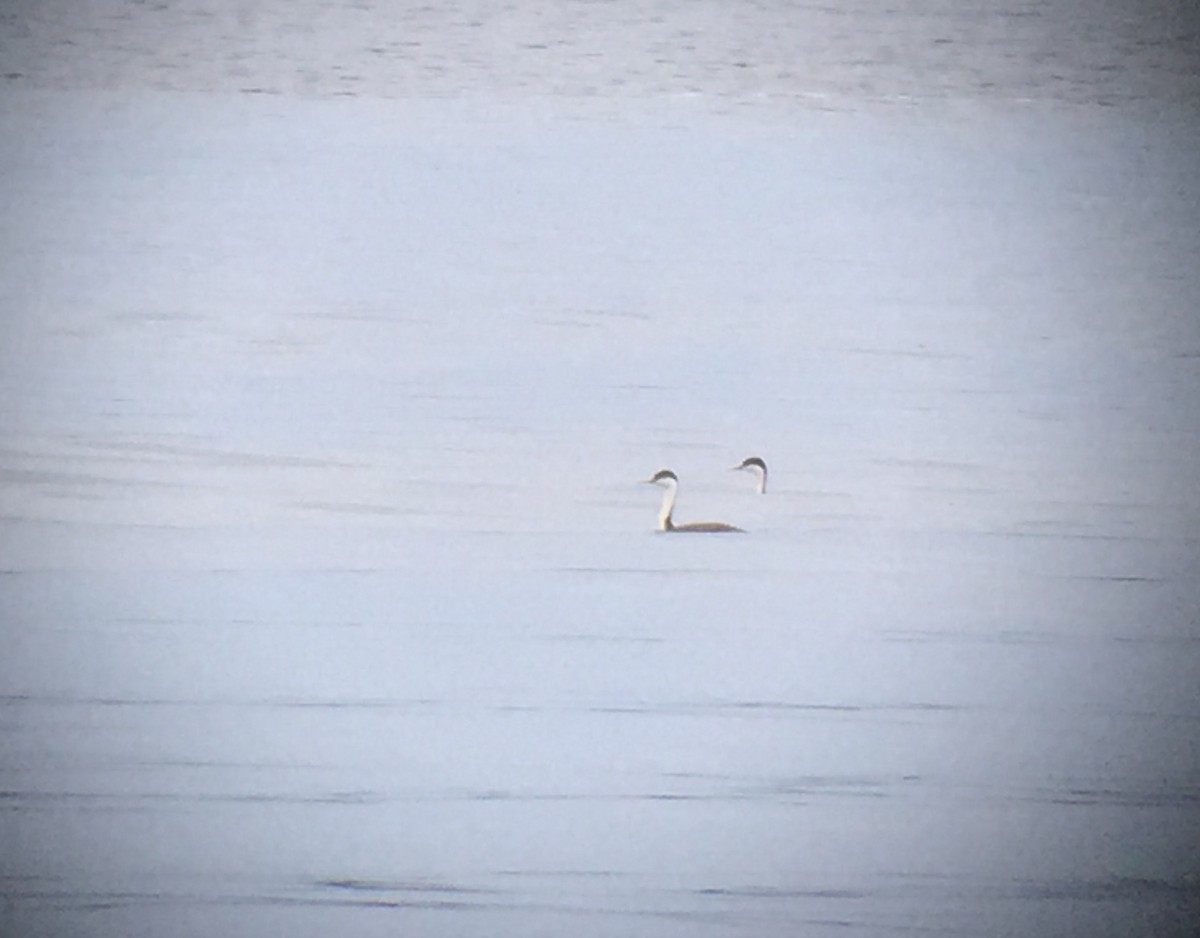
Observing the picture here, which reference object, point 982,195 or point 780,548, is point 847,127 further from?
point 780,548

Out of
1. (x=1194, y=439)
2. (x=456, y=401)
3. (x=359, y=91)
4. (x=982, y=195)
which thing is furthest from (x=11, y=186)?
(x=1194, y=439)

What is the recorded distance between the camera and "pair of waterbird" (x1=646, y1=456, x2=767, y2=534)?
266cm

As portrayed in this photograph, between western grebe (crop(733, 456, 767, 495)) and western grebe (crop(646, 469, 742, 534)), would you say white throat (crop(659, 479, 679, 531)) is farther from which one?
western grebe (crop(733, 456, 767, 495))

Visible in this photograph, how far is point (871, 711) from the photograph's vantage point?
2.19 m

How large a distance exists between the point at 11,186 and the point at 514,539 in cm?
189

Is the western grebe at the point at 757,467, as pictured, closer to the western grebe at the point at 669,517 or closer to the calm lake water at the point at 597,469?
the calm lake water at the point at 597,469

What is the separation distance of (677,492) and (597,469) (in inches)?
7.3

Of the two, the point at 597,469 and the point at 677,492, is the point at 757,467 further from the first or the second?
the point at 597,469

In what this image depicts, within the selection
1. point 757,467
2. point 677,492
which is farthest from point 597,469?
point 757,467

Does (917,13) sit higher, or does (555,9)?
(917,13)

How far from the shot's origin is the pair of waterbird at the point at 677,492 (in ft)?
8.71

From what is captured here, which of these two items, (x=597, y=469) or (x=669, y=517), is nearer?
(x=669, y=517)

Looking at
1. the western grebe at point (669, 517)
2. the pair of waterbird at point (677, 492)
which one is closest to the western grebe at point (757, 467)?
the pair of waterbird at point (677, 492)

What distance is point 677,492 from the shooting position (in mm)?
2775
